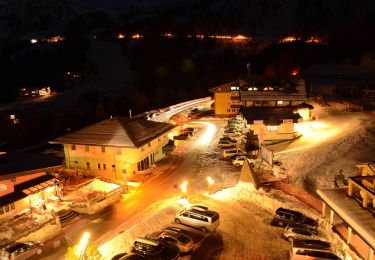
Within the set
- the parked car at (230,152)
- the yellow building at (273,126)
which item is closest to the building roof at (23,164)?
the parked car at (230,152)

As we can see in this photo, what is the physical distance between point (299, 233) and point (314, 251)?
2.85m

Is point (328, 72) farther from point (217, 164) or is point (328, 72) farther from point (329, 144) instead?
point (217, 164)

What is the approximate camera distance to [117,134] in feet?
128

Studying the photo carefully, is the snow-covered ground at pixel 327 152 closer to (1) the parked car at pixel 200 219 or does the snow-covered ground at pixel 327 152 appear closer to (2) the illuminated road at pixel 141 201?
(2) the illuminated road at pixel 141 201

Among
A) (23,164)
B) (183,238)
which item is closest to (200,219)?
(183,238)

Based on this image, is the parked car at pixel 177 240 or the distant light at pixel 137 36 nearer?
the parked car at pixel 177 240

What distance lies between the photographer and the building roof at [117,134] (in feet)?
125

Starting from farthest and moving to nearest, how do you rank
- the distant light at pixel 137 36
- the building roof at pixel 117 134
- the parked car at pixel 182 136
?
the distant light at pixel 137 36 → the parked car at pixel 182 136 → the building roof at pixel 117 134

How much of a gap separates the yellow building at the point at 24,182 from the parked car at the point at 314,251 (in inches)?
842

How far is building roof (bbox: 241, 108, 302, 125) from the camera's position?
45562 mm

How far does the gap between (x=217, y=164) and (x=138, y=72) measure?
118 m

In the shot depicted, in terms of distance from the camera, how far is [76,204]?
3022 cm

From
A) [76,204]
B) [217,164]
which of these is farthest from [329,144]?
[76,204]

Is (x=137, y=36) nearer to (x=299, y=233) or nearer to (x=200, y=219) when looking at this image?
(x=200, y=219)
